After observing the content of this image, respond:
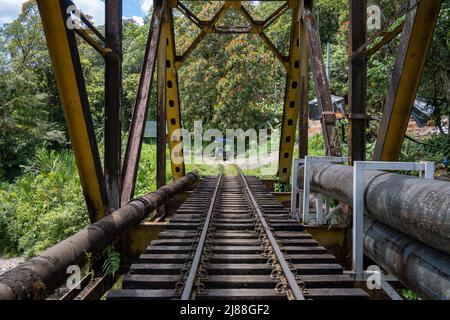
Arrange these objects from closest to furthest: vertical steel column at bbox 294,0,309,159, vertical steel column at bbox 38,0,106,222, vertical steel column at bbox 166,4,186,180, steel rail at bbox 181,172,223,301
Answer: steel rail at bbox 181,172,223,301 < vertical steel column at bbox 38,0,106,222 < vertical steel column at bbox 294,0,309,159 < vertical steel column at bbox 166,4,186,180

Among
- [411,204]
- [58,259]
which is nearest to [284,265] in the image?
[411,204]

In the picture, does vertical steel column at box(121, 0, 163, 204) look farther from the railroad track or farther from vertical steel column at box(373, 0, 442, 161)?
vertical steel column at box(373, 0, 442, 161)

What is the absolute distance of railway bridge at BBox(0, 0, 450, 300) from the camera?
9.46 ft

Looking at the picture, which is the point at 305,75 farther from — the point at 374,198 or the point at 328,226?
the point at 374,198

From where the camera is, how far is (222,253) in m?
4.04

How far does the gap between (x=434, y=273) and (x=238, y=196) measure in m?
5.84

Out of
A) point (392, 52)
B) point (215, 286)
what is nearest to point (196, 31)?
point (392, 52)

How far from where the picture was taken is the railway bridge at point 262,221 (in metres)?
2.88

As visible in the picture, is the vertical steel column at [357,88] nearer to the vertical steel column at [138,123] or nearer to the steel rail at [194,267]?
the steel rail at [194,267]

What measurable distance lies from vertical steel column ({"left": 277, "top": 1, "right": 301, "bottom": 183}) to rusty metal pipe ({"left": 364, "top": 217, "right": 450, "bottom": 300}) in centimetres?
718

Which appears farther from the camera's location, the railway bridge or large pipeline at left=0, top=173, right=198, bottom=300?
the railway bridge

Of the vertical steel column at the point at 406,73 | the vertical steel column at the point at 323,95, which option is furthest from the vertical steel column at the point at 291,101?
the vertical steel column at the point at 406,73

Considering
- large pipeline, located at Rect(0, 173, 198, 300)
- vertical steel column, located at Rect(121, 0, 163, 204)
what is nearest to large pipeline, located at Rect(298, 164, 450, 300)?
large pipeline, located at Rect(0, 173, 198, 300)

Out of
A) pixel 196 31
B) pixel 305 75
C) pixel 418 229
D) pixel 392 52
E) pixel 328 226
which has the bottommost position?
pixel 328 226
